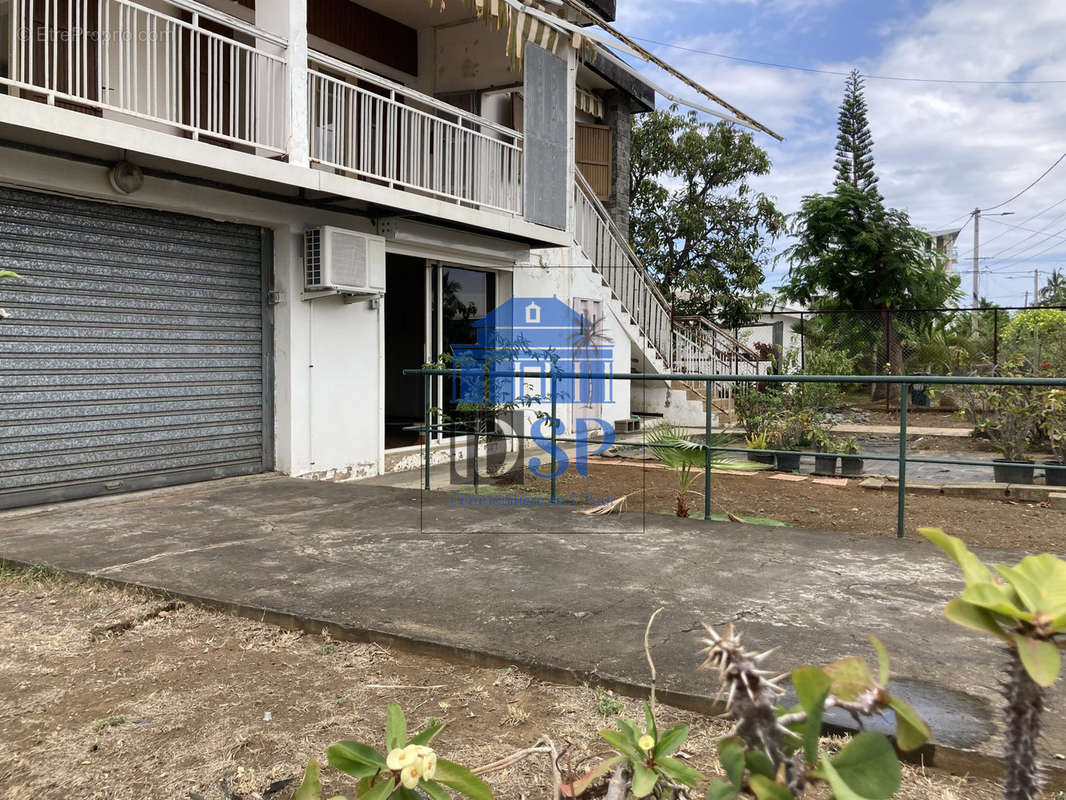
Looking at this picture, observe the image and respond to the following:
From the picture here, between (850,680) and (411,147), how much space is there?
826 cm

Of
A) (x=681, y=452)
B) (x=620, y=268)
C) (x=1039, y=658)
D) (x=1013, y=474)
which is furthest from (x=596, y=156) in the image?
(x=1039, y=658)

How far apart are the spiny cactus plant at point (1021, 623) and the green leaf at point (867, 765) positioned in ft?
0.45

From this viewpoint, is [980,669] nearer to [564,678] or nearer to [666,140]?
[564,678]

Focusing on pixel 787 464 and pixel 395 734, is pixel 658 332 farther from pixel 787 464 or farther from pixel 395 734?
pixel 395 734

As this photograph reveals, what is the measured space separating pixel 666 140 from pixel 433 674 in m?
15.6

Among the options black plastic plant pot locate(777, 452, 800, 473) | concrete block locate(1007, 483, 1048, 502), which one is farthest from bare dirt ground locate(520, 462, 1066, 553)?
black plastic plant pot locate(777, 452, 800, 473)

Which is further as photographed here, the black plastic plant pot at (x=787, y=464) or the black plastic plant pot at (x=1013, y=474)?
the black plastic plant pot at (x=787, y=464)

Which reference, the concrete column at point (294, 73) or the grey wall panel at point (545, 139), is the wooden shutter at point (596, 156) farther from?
the concrete column at point (294, 73)

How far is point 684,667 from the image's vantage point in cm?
272

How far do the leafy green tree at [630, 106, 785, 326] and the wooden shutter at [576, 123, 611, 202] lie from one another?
3638 millimetres

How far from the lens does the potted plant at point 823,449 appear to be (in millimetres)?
8750

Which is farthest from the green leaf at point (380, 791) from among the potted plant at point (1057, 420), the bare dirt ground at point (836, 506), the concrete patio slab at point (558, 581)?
the potted plant at point (1057, 420)

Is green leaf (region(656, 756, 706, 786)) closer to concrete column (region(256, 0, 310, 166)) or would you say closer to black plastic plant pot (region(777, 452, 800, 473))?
concrete column (region(256, 0, 310, 166))

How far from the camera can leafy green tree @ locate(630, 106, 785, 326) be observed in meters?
16.5
